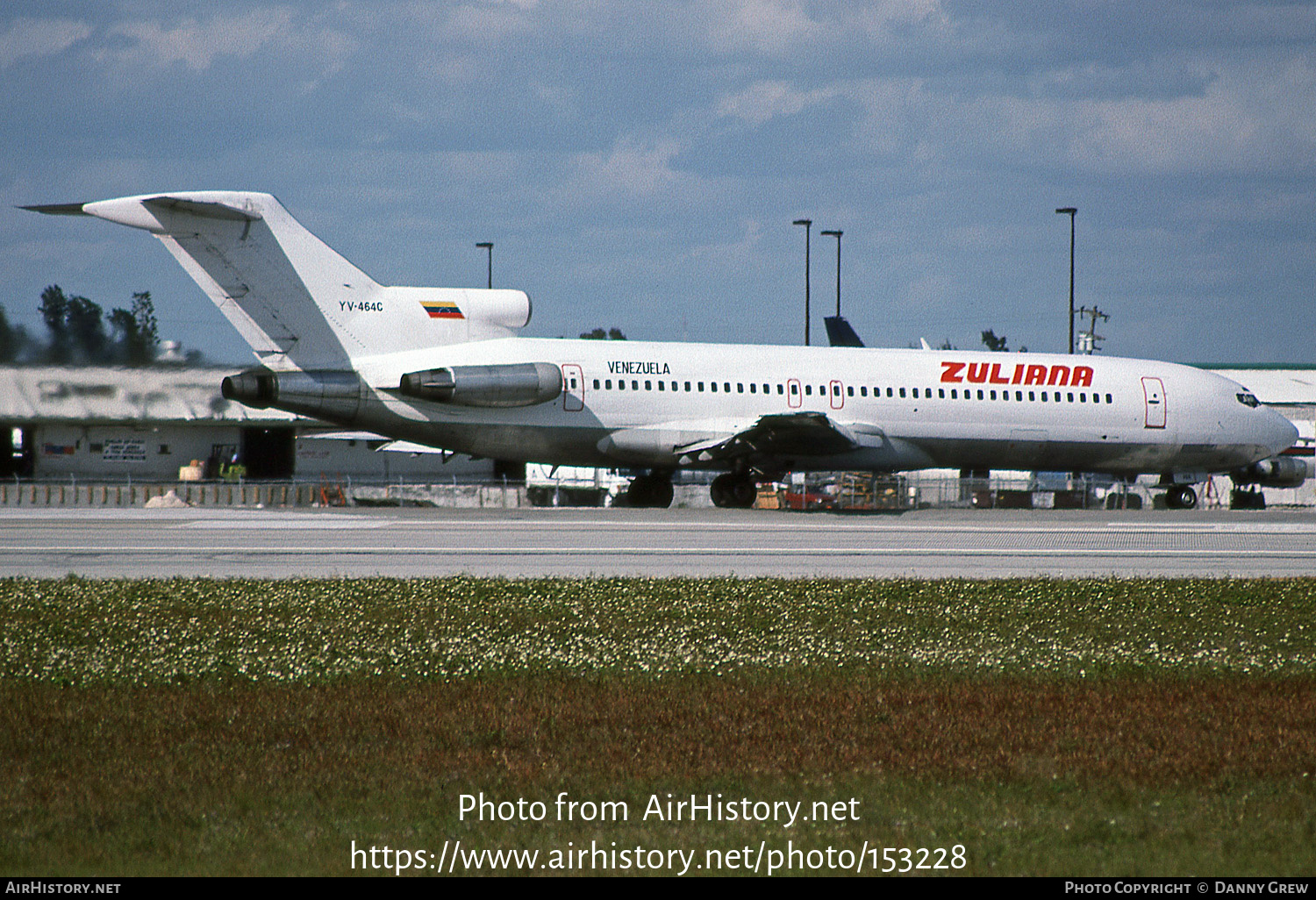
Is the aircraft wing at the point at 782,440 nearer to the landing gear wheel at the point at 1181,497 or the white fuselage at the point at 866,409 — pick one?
the white fuselage at the point at 866,409

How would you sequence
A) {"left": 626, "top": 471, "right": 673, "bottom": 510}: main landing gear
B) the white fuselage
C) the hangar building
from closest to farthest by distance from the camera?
the white fuselage → {"left": 626, "top": 471, "right": 673, "bottom": 510}: main landing gear → the hangar building

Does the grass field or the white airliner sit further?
the white airliner

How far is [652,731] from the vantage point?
7.41 meters

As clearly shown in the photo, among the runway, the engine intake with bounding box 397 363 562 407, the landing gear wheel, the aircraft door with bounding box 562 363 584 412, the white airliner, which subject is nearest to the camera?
the runway

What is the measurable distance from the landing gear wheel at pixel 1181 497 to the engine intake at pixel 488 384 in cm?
1727

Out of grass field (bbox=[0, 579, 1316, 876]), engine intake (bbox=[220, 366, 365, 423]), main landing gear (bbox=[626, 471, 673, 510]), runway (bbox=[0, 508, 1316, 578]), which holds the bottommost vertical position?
grass field (bbox=[0, 579, 1316, 876])

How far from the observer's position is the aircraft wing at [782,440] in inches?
1090

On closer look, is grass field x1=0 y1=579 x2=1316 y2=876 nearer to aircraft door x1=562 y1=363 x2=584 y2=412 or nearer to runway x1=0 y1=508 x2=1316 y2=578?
runway x1=0 y1=508 x2=1316 y2=578

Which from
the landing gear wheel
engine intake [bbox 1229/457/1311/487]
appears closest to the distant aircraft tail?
the landing gear wheel

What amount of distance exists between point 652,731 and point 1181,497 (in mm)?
30208

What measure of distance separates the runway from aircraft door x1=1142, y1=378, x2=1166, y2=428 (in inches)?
207

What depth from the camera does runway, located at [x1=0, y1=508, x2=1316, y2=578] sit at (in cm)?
1627
